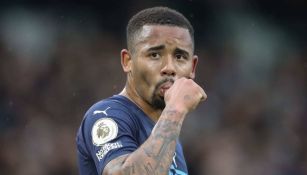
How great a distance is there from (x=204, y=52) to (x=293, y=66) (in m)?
1.14

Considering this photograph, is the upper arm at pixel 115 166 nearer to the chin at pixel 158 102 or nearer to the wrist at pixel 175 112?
the wrist at pixel 175 112

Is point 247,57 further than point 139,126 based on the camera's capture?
Yes

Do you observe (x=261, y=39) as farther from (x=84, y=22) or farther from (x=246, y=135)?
(x=84, y=22)

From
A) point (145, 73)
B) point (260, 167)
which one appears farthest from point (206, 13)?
point (145, 73)

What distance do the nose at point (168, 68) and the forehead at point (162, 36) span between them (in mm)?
105

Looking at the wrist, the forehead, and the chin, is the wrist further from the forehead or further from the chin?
the forehead

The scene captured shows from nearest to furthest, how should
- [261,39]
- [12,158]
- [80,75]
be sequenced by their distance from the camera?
[12,158], [80,75], [261,39]

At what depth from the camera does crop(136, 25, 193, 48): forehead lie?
3.37m

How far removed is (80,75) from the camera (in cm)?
806

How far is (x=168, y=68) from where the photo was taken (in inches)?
130

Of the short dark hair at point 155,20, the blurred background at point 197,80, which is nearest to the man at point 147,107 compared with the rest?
the short dark hair at point 155,20

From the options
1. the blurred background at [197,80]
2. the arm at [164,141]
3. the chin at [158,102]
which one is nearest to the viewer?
the arm at [164,141]

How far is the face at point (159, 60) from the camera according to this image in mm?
3320

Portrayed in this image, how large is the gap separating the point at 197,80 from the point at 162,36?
16.0ft
